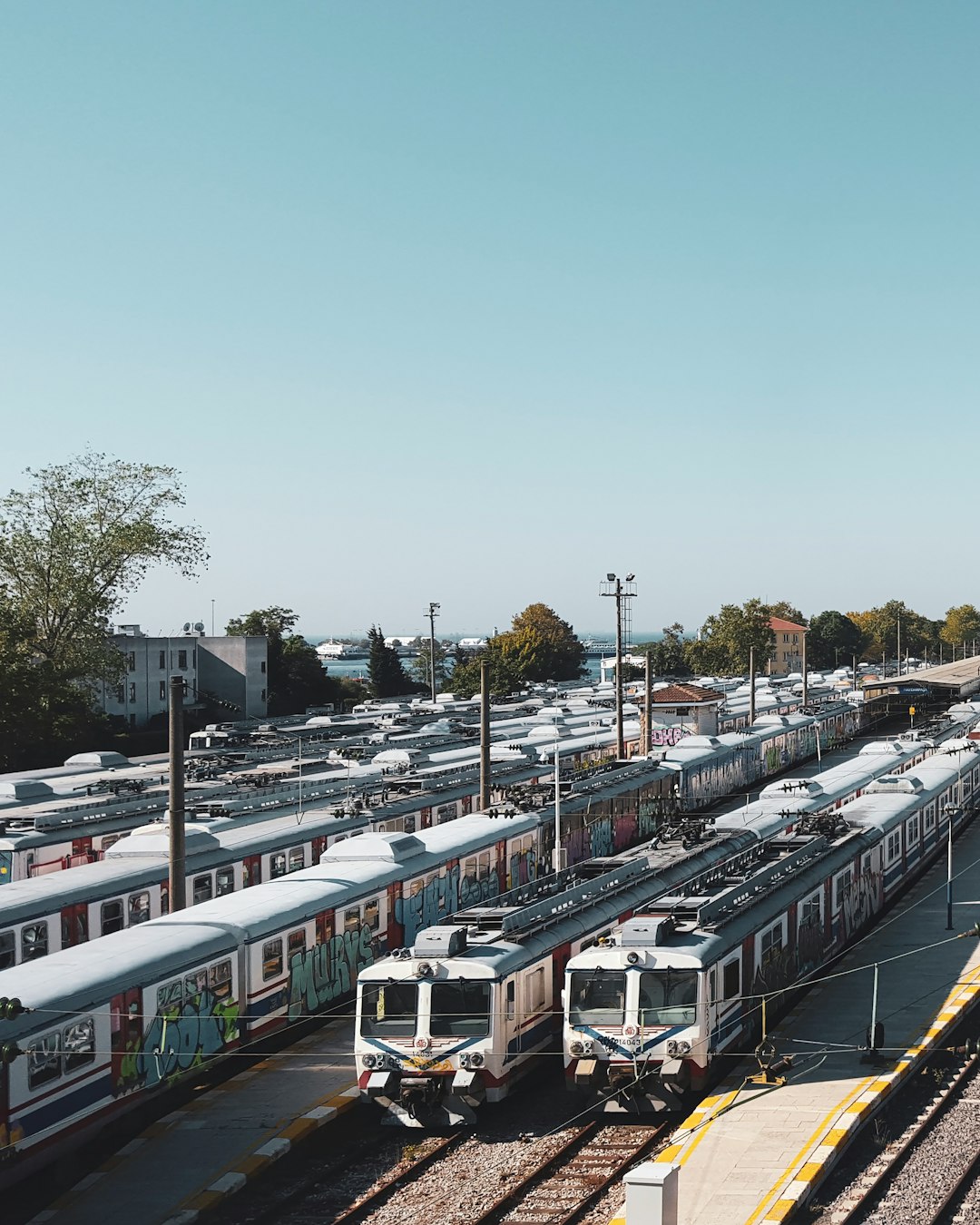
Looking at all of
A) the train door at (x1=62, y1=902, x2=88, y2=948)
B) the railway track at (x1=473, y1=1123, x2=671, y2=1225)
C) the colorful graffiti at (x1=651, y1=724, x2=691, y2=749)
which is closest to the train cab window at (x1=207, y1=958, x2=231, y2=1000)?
the train door at (x1=62, y1=902, x2=88, y2=948)

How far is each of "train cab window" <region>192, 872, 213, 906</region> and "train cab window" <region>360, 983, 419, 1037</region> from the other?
8563mm

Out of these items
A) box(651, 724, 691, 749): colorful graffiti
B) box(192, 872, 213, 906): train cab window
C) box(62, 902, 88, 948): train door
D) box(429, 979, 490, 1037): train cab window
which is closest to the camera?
box(429, 979, 490, 1037): train cab window

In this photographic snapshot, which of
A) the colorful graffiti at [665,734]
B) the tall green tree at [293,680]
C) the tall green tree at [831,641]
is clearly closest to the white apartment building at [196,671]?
the tall green tree at [293,680]

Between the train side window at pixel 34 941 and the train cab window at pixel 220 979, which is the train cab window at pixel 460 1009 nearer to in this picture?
the train cab window at pixel 220 979

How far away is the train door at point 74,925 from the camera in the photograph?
24047mm

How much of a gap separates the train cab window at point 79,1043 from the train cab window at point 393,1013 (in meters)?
3.86

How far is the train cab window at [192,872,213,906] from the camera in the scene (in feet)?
89.6

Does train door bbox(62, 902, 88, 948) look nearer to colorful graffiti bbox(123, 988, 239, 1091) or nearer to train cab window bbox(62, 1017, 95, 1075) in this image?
colorful graffiti bbox(123, 988, 239, 1091)

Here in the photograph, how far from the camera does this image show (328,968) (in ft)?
80.0

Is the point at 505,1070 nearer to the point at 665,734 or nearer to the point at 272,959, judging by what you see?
the point at 272,959

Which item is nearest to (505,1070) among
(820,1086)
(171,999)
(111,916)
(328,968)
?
(820,1086)

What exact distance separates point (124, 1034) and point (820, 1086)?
10.5 metres

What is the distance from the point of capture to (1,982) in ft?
59.6

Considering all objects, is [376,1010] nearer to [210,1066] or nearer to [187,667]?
[210,1066]
